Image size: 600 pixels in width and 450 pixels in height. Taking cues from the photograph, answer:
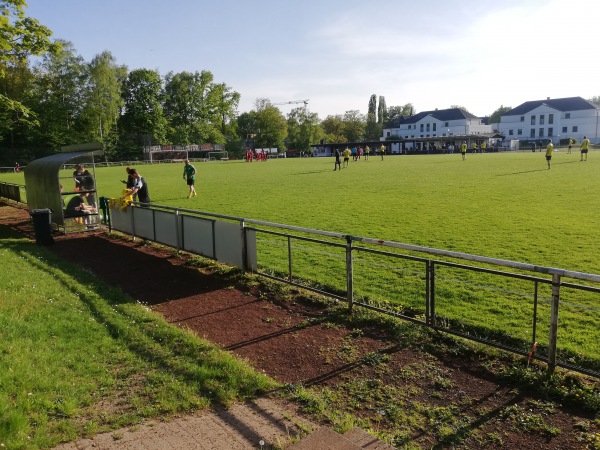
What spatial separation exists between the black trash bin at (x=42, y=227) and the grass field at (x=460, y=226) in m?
5.74

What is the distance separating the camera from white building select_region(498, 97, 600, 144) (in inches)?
4279

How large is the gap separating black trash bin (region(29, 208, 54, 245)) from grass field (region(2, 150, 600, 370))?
5744mm

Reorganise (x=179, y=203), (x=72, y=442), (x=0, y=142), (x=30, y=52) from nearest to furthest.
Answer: (x=72, y=442), (x=30, y=52), (x=179, y=203), (x=0, y=142)

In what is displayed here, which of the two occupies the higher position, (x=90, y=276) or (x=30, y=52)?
(x=30, y=52)

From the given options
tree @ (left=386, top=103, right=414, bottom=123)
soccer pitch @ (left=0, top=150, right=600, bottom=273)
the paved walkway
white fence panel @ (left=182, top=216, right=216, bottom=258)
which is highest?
tree @ (left=386, top=103, right=414, bottom=123)

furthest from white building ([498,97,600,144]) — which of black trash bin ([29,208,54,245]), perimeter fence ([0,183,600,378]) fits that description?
black trash bin ([29,208,54,245])

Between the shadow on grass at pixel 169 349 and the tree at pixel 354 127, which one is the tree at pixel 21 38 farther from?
the tree at pixel 354 127

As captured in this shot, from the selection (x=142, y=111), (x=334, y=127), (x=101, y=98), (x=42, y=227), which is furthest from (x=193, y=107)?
(x=42, y=227)

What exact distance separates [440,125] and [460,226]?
11475 centimetres

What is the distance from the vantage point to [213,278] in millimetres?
9008

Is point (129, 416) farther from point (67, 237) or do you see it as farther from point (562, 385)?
point (67, 237)

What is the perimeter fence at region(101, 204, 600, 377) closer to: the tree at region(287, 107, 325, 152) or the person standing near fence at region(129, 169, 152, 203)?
the person standing near fence at region(129, 169, 152, 203)

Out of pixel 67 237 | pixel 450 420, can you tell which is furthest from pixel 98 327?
pixel 67 237

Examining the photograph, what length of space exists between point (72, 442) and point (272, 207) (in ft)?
44.3
